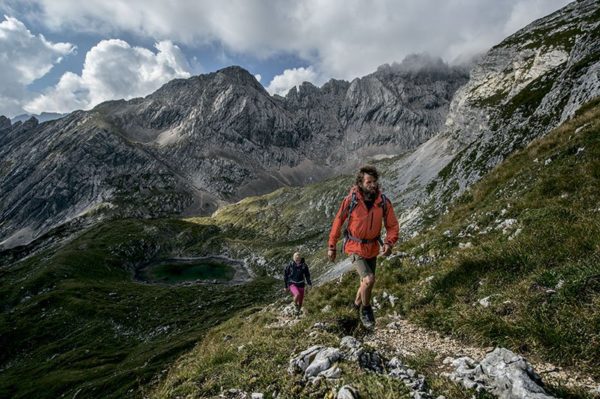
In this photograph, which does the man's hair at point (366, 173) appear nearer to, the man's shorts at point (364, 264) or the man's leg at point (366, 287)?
the man's shorts at point (364, 264)

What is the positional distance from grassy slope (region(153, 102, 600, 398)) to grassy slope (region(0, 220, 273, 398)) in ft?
91.0

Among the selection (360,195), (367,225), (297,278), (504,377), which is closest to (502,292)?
(367,225)

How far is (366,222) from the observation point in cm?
1070

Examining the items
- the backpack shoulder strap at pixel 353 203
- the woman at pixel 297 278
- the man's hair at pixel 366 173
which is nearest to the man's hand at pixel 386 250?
the backpack shoulder strap at pixel 353 203

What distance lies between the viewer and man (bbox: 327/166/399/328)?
35.0 ft

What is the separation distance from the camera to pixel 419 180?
119688 millimetres

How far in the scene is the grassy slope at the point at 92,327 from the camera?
48500 millimetres

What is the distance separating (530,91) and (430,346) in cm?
8008

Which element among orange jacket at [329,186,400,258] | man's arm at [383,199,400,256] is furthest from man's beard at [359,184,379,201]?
man's arm at [383,199,400,256]

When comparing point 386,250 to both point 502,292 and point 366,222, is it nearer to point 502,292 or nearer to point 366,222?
point 366,222

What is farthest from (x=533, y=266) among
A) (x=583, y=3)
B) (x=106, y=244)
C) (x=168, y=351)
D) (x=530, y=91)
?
(x=106, y=244)

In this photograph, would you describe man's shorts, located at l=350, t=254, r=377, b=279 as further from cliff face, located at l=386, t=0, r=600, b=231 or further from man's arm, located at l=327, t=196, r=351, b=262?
cliff face, located at l=386, t=0, r=600, b=231

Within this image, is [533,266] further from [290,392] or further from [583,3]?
[583,3]

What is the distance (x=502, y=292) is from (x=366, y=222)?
12.7 feet
